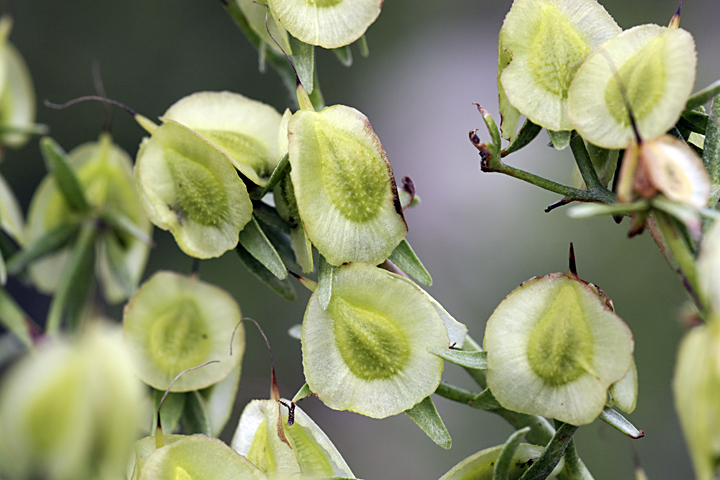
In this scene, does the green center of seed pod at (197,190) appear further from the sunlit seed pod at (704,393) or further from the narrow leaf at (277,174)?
the sunlit seed pod at (704,393)

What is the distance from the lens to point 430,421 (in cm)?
21

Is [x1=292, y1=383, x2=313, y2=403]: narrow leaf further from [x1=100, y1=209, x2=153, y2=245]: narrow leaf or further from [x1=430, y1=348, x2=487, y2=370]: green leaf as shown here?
[x1=100, y1=209, x2=153, y2=245]: narrow leaf

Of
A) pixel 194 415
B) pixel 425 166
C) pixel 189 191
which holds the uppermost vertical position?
pixel 189 191

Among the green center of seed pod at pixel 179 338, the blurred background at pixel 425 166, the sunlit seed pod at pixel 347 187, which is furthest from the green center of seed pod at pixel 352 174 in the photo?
the blurred background at pixel 425 166

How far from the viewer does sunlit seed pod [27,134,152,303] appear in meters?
0.36

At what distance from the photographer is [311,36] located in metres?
0.23

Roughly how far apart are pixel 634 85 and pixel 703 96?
0.07 ft

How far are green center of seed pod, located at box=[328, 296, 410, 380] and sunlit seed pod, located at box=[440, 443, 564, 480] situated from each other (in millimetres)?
40

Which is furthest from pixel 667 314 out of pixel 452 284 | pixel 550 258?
pixel 452 284

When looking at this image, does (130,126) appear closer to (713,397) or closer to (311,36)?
(311,36)

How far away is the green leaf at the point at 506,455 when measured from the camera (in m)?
0.19

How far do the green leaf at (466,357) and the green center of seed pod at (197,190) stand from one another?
3.9 inches

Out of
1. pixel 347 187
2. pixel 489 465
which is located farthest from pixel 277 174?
pixel 489 465

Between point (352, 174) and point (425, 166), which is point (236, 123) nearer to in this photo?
point (352, 174)
